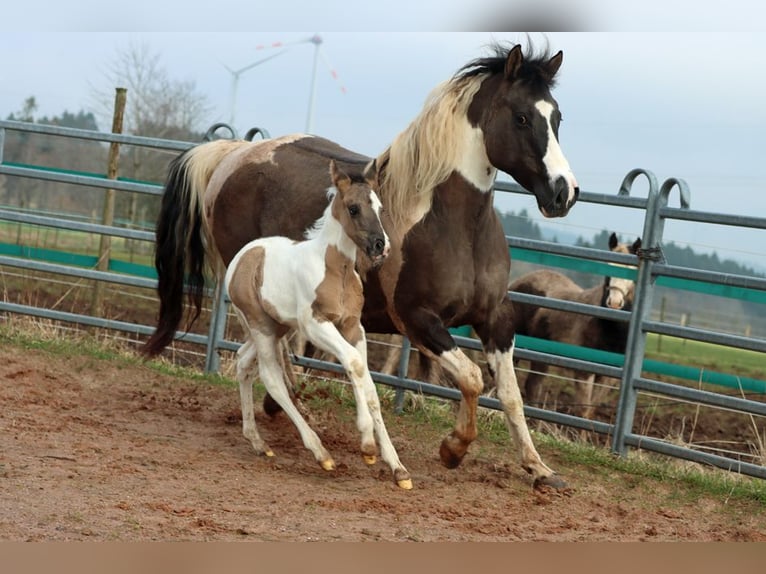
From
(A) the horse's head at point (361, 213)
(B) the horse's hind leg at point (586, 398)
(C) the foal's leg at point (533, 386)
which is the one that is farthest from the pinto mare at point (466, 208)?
(C) the foal's leg at point (533, 386)

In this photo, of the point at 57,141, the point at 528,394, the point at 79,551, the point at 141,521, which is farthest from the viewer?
the point at 57,141

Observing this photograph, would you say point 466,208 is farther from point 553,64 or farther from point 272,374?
point 272,374

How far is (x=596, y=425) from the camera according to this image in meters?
6.27

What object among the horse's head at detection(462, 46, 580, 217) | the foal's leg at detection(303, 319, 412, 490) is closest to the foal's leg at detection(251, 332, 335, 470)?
the foal's leg at detection(303, 319, 412, 490)

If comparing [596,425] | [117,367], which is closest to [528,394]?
[596,425]

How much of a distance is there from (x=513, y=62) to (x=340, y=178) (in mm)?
1091

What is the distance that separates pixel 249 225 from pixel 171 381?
6.40 ft

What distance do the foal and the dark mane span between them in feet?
3.04

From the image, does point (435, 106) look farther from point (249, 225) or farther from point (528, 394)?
point (528, 394)

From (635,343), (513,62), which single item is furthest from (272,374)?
(635,343)

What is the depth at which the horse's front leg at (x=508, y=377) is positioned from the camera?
16.8ft

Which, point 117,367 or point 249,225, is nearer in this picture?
point 249,225

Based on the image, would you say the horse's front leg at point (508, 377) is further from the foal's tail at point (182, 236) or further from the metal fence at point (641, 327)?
the foal's tail at point (182, 236)

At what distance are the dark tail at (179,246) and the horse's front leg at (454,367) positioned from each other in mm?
2075
